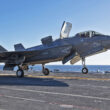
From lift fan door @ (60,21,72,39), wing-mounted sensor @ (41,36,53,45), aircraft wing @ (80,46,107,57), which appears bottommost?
aircraft wing @ (80,46,107,57)

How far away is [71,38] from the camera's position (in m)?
16.1

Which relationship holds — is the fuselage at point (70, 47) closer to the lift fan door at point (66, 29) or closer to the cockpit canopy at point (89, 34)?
the cockpit canopy at point (89, 34)

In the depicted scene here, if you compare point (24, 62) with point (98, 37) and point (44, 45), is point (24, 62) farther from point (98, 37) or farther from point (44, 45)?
point (98, 37)

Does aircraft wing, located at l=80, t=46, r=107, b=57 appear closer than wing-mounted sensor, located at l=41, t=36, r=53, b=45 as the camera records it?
Yes

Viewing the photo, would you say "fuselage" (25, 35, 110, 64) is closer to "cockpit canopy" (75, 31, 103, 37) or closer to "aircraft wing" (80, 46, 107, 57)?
"aircraft wing" (80, 46, 107, 57)

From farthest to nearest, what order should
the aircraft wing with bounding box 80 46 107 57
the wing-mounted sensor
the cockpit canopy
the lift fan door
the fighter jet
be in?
the lift fan door, the wing-mounted sensor, the cockpit canopy, the fighter jet, the aircraft wing with bounding box 80 46 107 57

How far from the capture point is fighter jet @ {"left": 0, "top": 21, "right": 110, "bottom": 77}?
606 inches

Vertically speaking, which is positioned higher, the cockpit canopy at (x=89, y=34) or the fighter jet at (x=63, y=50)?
the cockpit canopy at (x=89, y=34)

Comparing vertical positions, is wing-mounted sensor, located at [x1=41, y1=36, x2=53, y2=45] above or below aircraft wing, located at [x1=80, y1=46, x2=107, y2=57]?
above

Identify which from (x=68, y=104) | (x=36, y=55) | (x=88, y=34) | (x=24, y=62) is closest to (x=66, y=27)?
(x=88, y=34)

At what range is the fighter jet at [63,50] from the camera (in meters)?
15.4

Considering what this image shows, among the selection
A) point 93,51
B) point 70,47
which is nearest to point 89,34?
point 93,51

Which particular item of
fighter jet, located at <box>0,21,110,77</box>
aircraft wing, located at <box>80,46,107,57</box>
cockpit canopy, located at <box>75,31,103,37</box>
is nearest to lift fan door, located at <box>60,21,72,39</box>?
fighter jet, located at <box>0,21,110,77</box>

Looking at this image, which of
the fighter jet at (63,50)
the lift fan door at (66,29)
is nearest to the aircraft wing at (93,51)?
the fighter jet at (63,50)
